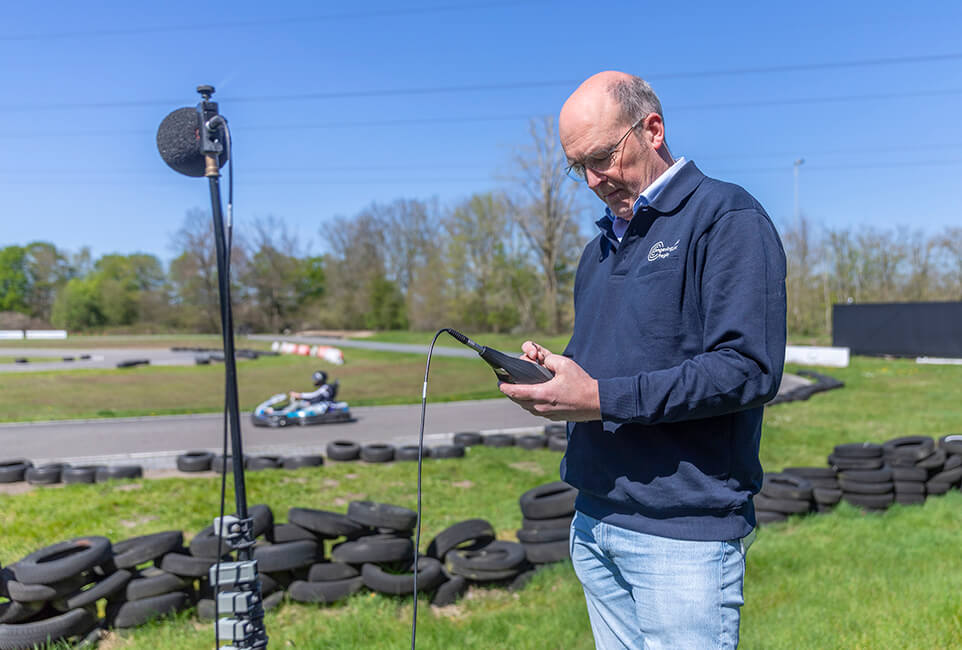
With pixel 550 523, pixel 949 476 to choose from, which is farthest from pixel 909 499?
pixel 550 523

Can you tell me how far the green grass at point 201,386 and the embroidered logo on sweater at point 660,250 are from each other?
50.7 feet

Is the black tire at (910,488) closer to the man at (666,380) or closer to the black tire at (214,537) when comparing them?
the black tire at (214,537)

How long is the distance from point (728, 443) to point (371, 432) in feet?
38.7

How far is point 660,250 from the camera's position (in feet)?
5.86

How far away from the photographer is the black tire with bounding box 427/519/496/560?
5.00 meters

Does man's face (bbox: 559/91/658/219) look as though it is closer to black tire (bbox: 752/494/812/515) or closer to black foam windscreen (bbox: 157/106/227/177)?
black foam windscreen (bbox: 157/106/227/177)

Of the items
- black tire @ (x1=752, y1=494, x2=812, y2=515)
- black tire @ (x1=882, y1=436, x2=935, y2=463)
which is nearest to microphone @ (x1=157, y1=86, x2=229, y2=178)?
black tire @ (x1=752, y1=494, x2=812, y2=515)

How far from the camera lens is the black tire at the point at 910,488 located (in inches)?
279

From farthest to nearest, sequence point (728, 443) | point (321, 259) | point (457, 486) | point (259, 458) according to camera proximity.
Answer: point (321, 259) → point (259, 458) → point (457, 486) → point (728, 443)

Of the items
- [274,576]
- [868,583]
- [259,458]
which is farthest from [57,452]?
[868,583]

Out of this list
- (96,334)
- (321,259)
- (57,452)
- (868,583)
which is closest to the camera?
(868,583)

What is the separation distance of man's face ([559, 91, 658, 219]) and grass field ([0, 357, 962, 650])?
288 centimetres

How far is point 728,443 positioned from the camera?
1.75 meters

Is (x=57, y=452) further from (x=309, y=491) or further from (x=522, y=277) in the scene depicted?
(x=522, y=277)
